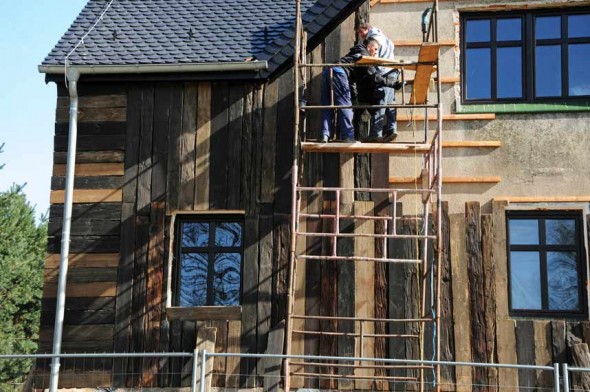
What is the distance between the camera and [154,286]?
10.8 meters

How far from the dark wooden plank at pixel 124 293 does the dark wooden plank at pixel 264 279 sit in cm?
157

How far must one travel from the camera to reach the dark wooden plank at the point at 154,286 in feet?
34.7

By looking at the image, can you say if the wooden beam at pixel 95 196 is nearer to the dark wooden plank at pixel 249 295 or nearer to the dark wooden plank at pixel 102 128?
the dark wooden plank at pixel 102 128

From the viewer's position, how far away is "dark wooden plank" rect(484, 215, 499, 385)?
401 inches

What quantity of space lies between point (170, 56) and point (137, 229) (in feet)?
7.64

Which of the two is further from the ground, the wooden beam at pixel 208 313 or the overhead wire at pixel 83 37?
the overhead wire at pixel 83 37

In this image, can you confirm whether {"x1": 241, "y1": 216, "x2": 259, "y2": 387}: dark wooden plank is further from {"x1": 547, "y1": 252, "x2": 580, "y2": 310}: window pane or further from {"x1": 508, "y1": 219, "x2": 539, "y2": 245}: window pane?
{"x1": 547, "y1": 252, "x2": 580, "y2": 310}: window pane

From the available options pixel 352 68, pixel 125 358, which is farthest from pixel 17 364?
pixel 352 68

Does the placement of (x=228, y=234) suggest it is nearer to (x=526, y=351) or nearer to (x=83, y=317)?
(x=83, y=317)

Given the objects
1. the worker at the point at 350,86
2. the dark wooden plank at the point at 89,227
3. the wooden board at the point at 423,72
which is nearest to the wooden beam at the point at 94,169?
the dark wooden plank at the point at 89,227

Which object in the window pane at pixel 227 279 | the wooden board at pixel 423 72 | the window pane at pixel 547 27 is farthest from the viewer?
the window pane at pixel 547 27

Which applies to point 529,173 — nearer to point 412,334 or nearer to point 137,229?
point 412,334

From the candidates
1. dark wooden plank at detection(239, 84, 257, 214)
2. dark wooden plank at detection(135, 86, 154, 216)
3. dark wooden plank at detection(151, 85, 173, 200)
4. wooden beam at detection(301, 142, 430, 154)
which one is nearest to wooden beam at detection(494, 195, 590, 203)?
wooden beam at detection(301, 142, 430, 154)

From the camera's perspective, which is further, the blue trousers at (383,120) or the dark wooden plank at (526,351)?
the blue trousers at (383,120)
